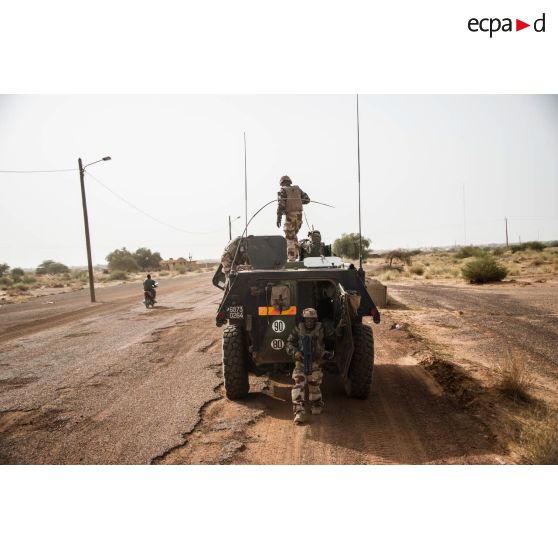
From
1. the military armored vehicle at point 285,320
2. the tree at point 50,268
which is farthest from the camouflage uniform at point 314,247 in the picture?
the tree at point 50,268

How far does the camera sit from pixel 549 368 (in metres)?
7.41

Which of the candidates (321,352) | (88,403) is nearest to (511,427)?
(321,352)

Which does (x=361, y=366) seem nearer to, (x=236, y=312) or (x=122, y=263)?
(x=236, y=312)

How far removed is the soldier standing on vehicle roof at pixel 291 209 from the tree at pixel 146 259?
81.4 meters

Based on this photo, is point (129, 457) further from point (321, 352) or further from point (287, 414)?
point (321, 352)

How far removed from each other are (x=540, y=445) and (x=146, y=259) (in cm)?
8906

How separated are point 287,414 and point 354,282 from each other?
75.2 inches

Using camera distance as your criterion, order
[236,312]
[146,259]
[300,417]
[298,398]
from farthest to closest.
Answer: [146,259] < [236,312] < [298,398] < [300,417]

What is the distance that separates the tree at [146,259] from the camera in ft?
286

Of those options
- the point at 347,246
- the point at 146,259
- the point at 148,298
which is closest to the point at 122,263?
the point at 146,259

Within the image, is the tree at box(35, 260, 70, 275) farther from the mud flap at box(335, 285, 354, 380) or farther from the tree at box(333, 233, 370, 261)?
the mud flap at box(335, 285, 354, 380)

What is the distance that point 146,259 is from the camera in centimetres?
8850

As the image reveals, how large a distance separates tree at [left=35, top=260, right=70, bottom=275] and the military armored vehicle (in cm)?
7854

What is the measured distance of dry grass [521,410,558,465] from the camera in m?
3.99
